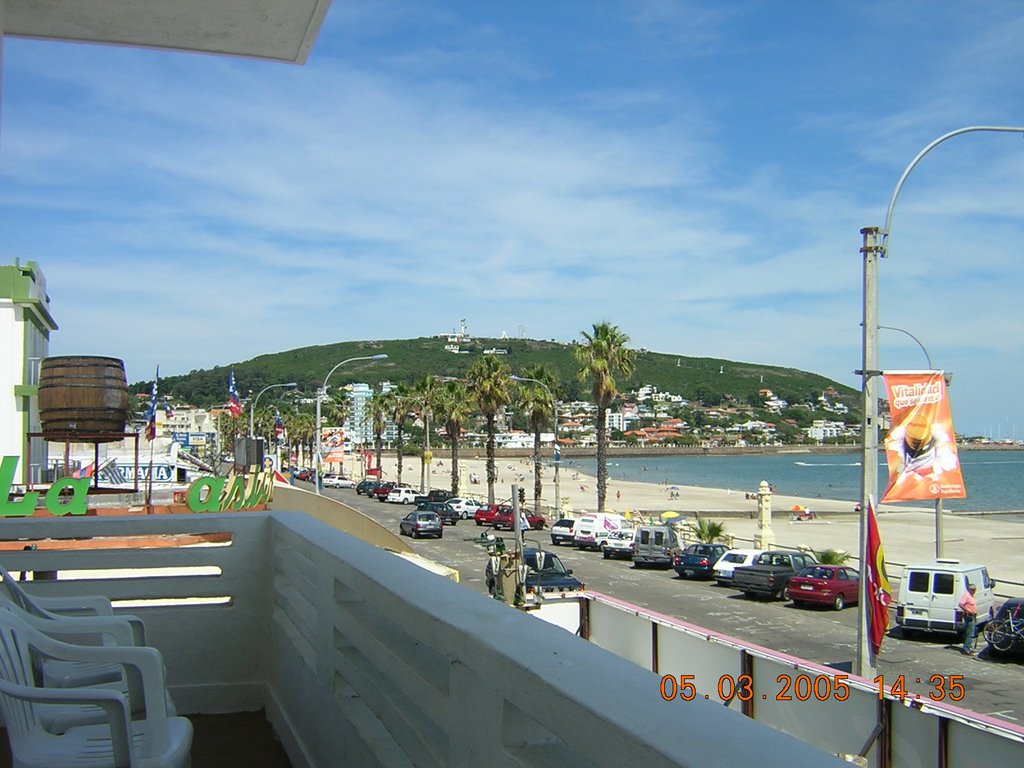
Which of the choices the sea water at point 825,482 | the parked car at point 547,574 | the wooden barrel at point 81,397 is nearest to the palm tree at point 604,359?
the parked car at point 547,574

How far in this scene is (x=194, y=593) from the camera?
618 centimetres

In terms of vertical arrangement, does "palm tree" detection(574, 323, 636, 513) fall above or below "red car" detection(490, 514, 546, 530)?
above

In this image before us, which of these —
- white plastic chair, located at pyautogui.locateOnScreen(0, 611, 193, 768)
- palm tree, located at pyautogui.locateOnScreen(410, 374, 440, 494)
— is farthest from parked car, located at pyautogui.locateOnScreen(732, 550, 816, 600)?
palm tree, located at pyautogui.locateOnScreen(410, 374, 440, 494)

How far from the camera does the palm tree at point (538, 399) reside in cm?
6562

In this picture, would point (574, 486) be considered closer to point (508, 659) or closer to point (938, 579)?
point (938, 579)

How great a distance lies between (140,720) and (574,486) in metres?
130

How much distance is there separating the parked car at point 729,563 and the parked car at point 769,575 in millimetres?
1409

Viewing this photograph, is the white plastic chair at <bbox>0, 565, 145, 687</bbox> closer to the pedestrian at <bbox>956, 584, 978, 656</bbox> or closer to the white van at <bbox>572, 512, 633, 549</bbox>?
the pedestrian at <bbox>956, 584, 978, 656</bbox>

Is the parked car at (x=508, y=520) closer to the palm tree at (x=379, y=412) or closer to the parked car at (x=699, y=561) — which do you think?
the parked car at (x=699, y=561)

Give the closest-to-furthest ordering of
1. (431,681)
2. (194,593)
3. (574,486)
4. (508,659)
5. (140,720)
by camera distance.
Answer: (508,659), (431,681), (140,720), (194,593), (574,486)

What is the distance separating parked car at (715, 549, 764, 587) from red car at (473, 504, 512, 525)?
22758 millimetres

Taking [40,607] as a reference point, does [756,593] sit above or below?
below

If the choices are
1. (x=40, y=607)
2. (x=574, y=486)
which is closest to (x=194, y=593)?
(x=40, y=607)

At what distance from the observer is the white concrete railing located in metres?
1.80
